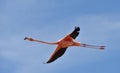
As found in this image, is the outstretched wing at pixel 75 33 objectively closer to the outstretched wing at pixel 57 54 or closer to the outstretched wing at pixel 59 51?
the outstretched wing at pixel 59 51

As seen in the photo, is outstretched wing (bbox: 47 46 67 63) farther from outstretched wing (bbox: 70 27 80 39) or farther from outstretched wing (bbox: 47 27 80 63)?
outstretched wing (bbox: 70 27 80 39)

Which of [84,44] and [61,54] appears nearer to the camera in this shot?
[84,44]

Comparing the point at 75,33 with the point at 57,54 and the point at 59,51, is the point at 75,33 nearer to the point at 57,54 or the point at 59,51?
the point at 59,51

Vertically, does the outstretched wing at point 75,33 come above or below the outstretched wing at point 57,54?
above

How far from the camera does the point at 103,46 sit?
147 ft

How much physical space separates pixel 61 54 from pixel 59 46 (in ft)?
7.12

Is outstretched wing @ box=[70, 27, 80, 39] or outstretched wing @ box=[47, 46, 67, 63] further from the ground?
outstretched wing @ box=[70, 27, 80, 39]

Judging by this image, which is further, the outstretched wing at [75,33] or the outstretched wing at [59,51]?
the outstretched wing at [59,51]

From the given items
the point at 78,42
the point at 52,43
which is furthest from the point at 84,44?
the point at 52,43

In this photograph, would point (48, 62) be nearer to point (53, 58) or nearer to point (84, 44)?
point (53, 58)

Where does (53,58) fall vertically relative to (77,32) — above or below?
below

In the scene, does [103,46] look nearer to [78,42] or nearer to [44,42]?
[78,42]

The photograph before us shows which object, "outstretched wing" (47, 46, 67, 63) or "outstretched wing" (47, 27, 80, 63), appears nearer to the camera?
"outstretched wing" (47, 27, 80, 63)

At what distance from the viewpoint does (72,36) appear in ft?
152
